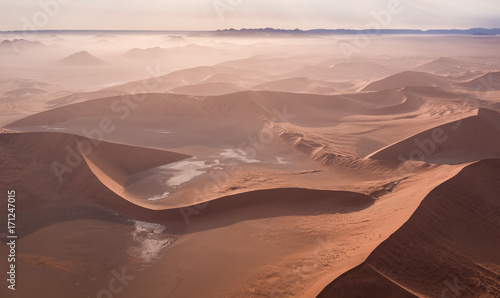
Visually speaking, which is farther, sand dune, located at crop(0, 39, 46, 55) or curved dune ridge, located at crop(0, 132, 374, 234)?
sand dune, located at crop(0, 39, 46, 55)

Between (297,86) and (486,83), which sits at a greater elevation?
(297,86)

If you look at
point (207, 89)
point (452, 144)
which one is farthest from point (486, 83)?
point (207, 89)

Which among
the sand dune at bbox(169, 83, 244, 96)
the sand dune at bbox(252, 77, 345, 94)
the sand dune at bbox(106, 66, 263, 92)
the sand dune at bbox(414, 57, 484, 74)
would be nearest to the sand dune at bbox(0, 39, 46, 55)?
the sand dune at bbox(106, 66, 263, 92)

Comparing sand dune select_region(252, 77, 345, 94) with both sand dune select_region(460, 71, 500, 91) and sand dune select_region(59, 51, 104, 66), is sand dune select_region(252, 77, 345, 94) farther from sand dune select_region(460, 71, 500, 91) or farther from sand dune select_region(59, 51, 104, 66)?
sand dune select_region(59, 51, 104, 66)

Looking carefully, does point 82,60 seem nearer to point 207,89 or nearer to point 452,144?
point 207,89

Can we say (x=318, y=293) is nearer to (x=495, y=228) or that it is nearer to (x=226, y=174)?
(x=495, y=228)

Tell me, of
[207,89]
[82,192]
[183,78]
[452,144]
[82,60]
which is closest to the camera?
[82,192]
